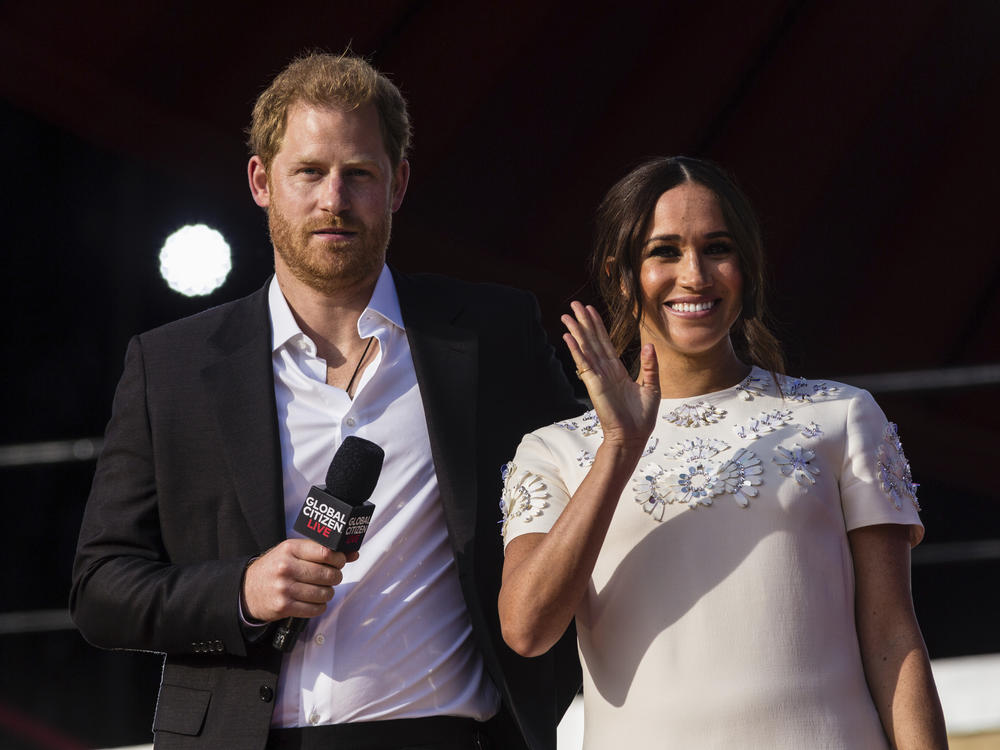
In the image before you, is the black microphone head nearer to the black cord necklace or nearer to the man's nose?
the black cord necklace

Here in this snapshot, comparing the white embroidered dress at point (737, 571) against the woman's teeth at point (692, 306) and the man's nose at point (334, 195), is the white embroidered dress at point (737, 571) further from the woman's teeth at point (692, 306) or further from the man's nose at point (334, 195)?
the man's nose at point (334, 195)

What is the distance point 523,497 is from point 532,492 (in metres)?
0.01

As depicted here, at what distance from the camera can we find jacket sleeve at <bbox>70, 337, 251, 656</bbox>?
1.70m

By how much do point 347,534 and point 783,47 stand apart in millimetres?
3718

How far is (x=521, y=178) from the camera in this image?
15.3 feet

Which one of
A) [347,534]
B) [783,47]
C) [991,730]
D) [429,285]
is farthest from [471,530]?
[783,47]

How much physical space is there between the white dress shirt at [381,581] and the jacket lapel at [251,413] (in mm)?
32

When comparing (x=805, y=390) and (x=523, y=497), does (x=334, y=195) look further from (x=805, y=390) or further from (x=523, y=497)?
(x=805, y=390)

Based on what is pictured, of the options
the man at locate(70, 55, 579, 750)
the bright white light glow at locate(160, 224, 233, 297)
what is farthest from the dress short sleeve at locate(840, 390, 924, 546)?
the bright white light glow at locate(160, 224, 233, 297)

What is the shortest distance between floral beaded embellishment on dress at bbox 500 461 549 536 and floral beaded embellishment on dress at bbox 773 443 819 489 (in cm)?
31

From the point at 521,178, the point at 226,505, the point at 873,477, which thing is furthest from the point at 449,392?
the point at 521,178

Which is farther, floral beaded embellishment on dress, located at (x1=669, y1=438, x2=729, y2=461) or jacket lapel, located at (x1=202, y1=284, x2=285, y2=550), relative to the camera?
jacket lapel, located at (x1=202, y1=284, x2=285, y2=550)

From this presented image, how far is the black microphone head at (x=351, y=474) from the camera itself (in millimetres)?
1507

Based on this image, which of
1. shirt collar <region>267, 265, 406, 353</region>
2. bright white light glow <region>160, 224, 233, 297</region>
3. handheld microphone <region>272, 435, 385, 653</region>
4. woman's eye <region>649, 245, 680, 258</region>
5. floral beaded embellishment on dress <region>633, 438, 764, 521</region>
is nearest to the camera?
handheld microphone <region>272, 435, 385, 653</region>
